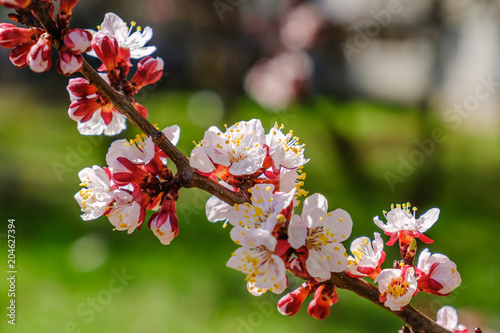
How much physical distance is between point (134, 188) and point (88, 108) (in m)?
0.23

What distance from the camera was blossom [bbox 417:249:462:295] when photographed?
1.08 meters

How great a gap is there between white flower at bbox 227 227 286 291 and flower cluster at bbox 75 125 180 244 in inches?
7.7

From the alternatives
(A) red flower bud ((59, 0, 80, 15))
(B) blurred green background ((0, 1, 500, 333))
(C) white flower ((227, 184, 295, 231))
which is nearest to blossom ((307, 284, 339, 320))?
(C) white flower ((227, 184, 295, 231))

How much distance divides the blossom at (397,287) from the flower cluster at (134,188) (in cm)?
48

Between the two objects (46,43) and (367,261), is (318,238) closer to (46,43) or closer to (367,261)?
(367,261)

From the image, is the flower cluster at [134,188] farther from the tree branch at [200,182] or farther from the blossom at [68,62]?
the blossom at [68,62]

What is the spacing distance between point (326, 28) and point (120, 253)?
11.9ft

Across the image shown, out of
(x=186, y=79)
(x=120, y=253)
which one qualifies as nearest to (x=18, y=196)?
(x=120, y=253)

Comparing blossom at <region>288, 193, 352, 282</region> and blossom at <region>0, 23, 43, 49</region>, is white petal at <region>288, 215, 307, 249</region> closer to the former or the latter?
blossom at <region>288, 193, 352, 282</region>
